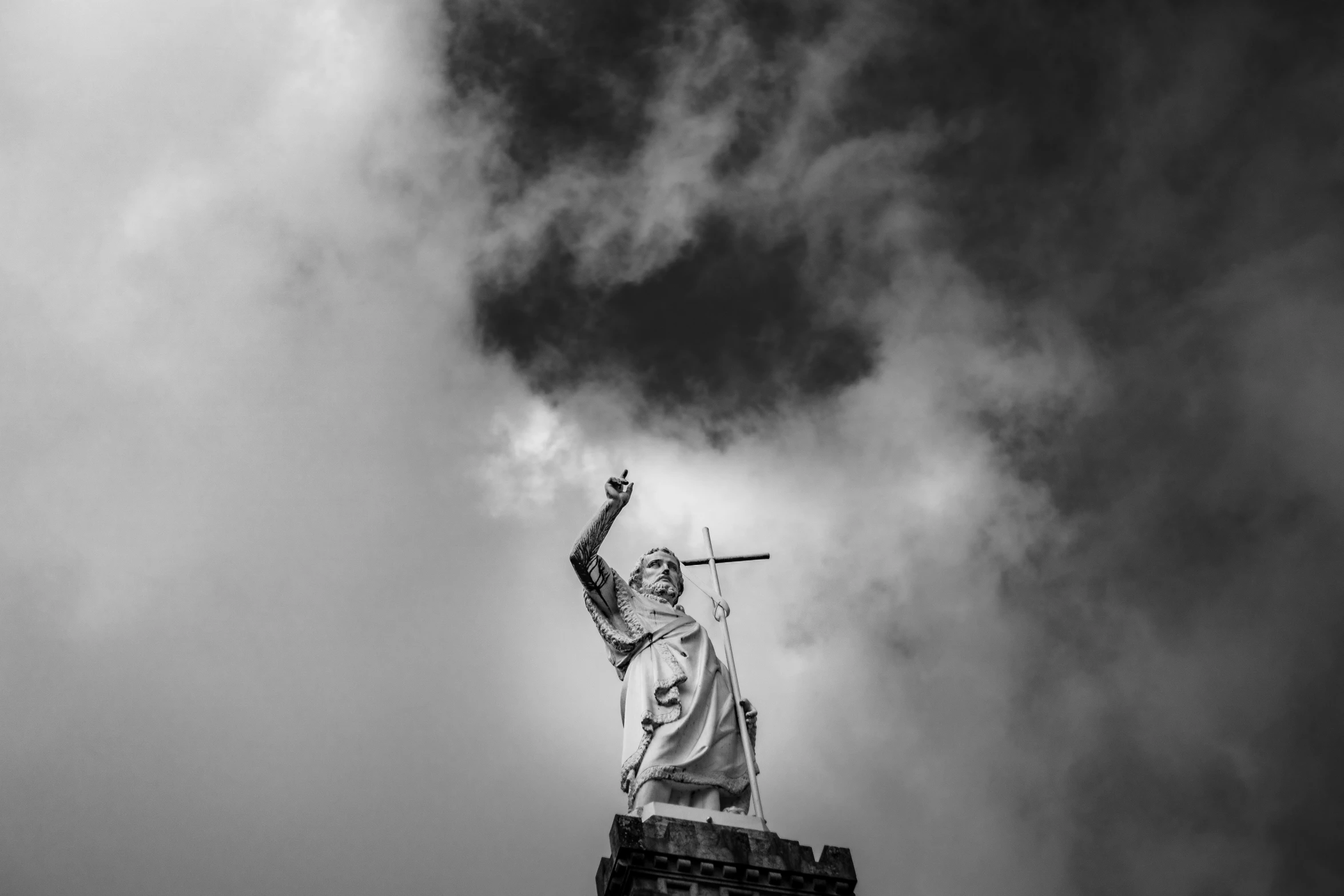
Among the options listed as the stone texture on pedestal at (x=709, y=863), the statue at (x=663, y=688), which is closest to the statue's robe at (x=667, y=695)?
the statue at (x=663, y=688)

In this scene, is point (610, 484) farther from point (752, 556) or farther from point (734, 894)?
point (734, 894)

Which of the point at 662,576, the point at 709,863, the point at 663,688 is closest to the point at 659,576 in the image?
the point at 662,576

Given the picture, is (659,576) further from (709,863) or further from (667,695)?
(709,863)

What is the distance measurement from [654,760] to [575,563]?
2.96 meters

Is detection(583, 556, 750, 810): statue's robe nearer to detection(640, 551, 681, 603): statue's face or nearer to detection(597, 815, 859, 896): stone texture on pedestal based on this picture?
Answer: detection(640, 551, 681, 603): statue's face

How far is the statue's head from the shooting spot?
18.3 m

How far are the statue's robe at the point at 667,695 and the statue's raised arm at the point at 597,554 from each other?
2 cm

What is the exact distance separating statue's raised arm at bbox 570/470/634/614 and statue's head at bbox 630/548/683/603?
948mm

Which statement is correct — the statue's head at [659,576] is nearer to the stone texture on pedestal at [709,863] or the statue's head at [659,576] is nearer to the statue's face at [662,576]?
the statue's face at [662,576]

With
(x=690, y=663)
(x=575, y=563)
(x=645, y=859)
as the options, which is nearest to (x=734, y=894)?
(x=645, y=859)

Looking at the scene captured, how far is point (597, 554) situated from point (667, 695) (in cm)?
232

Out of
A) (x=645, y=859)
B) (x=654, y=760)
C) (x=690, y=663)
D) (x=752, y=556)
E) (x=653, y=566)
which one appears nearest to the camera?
(x=645, y=859)

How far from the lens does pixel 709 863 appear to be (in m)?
13.7

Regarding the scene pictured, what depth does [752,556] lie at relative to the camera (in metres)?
20.2
